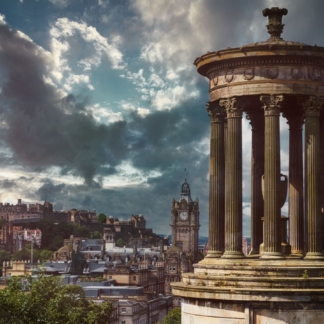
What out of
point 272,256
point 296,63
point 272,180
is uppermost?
point 296,63

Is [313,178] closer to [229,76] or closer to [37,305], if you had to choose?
[229,76]

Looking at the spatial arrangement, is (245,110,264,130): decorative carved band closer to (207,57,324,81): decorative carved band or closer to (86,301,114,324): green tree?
(207,57,324,81): decorative carved band

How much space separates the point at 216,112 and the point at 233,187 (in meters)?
2.57

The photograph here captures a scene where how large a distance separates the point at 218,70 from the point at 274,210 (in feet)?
15.2

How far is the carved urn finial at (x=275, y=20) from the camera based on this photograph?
1197 inches

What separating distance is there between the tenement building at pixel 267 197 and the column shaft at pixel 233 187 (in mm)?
29

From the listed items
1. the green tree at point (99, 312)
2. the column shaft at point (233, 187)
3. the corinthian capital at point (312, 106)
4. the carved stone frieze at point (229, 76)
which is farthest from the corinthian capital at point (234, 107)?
the green tree at point (99, 312)

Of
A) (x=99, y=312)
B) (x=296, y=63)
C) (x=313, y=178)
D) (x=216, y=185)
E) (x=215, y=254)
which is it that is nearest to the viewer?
(x=313, y=178)

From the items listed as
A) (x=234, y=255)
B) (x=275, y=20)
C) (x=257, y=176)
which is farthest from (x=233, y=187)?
(x=275, y=20)

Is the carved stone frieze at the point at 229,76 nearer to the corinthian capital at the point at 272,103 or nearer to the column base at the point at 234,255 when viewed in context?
the corinthian capital at the point at 272,103

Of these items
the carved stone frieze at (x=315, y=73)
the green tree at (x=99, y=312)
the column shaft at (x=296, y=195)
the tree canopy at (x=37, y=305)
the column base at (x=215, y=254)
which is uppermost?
the carved stone frieze at (x=315, y=73)

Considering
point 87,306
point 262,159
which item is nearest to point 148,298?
point 87,306

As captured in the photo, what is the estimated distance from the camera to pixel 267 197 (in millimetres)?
28453

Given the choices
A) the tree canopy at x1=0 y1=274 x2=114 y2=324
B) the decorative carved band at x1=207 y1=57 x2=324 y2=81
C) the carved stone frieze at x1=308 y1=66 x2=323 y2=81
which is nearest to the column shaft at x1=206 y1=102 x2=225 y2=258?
the decorative carved band at x1=207 y1=57 x2=324 y2=81
